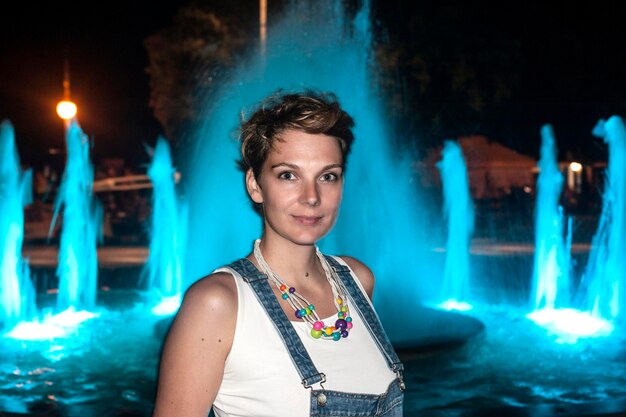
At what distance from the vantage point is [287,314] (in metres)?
2.04

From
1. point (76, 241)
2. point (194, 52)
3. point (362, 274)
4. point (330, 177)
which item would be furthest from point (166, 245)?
point (330, 177)

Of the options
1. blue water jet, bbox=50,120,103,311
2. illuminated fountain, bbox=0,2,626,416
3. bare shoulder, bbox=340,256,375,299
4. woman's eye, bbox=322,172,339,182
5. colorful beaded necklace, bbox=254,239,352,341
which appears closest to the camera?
colorful beaded necklace, bbox=254,239,352,341

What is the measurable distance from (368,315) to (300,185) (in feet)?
1.47

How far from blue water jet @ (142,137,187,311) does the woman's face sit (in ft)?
29.5

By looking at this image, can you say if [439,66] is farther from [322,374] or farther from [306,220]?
[322,374]

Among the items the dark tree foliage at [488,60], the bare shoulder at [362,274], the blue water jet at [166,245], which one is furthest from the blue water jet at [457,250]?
the bare shoulder at [362,274]

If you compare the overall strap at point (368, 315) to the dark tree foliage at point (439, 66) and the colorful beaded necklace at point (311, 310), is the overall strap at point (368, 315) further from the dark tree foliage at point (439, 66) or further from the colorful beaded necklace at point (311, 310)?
the dark tree foliage at point (439, 66)

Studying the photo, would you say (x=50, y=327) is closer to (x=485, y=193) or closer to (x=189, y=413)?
(x=189, y=413)

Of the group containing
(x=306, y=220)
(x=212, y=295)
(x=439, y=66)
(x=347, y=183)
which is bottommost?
(x=212, y=295)

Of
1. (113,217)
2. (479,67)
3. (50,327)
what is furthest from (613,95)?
(50,327)

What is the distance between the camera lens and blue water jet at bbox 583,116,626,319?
10.3 meters

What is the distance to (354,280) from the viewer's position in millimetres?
2340

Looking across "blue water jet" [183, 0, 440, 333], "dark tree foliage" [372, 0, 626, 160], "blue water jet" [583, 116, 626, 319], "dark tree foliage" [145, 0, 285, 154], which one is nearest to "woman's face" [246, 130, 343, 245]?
"blue water jet" [183, 0, 440, 333]

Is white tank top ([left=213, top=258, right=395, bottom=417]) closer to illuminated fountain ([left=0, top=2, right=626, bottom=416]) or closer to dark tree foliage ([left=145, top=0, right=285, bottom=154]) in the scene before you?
illuminated fountain ([left=0, top=2, right=626, bottom=416])
